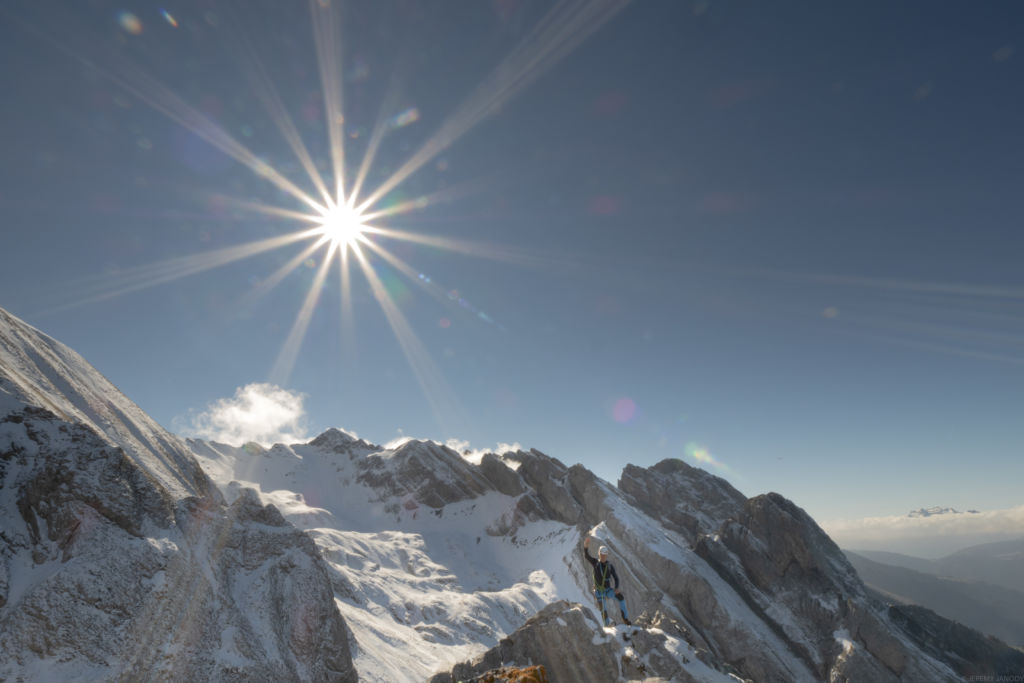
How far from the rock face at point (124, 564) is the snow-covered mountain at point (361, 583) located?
0.42 ft

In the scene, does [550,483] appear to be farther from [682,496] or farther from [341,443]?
[341,443]

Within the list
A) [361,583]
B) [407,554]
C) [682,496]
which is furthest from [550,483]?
[361,583]

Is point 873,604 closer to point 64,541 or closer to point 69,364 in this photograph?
point 64,541

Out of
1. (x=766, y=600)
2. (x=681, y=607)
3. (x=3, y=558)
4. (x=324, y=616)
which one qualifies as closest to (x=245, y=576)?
(x=324, y=616)

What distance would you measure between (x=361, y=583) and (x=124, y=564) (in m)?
56.4

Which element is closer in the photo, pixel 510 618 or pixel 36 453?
pixel 36 453

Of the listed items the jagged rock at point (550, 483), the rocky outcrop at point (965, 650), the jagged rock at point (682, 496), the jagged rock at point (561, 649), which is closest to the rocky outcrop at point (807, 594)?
the rocky outcrop at point (965, 650)

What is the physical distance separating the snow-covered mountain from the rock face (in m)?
0.13

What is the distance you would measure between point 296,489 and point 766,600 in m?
137

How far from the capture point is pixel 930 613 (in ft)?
252

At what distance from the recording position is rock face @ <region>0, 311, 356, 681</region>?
2495cm

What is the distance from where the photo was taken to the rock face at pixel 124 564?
24953 mm

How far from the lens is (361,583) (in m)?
76.8

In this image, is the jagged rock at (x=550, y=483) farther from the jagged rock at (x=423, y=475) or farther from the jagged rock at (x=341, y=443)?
the jagged rock at (x=341, y=443)
